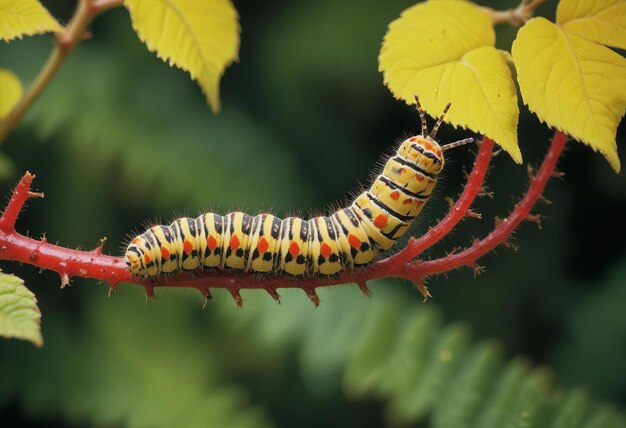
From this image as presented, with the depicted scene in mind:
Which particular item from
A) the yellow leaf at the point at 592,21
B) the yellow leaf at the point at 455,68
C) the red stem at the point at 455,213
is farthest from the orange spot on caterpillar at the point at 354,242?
the yellow leaf at the point at 592,21

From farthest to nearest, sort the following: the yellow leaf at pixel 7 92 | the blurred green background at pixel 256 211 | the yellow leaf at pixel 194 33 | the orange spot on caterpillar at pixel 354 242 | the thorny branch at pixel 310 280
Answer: the blurred green background at pixel 256 211 → the yellow leaf at pixel 7 92 → the orange spot on caterpillar at pixel 354 242 → the thorny branch at pixel 310 280 → the yellow leaf at pixel 194 33

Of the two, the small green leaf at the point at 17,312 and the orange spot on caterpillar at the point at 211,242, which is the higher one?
the small green leaf at the point at 17,312

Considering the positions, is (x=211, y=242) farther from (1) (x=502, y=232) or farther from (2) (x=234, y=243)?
(1) (x=502, y=232)

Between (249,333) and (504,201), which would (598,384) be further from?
(249,333)

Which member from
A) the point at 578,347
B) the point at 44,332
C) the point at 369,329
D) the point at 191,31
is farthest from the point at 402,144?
the point at 44,332

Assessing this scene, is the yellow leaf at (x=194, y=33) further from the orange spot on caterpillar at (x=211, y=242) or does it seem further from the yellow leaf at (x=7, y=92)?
the yellow leaf at (x=7, y=92)

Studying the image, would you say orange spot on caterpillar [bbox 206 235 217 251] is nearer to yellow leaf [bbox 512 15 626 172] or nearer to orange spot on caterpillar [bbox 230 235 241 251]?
orange spot on caterpillar [bbox 230 235 241 251]

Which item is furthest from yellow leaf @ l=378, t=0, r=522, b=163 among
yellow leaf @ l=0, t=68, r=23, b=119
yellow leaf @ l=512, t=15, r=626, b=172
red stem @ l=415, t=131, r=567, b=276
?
yellow leaf @ l=0, t=68, r=23, b=119
